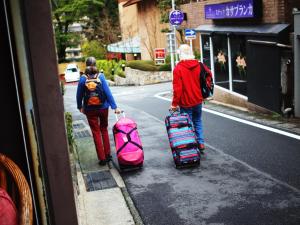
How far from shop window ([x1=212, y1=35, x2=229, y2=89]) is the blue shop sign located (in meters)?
0.83

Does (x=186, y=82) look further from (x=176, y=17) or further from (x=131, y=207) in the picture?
(x=176, y=17)

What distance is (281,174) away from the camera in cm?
642

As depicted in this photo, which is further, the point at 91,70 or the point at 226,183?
the point at 91,70

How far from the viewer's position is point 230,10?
1414 cm

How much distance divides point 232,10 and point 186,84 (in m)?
7.41

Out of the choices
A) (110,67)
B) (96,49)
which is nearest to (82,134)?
(110,67)

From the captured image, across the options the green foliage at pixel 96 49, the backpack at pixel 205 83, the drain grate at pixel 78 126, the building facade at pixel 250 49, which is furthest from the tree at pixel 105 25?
the backpack at pixel 205 83

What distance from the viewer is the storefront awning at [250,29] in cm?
1122

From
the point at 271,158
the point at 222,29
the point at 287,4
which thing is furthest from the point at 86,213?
the point at 222,29

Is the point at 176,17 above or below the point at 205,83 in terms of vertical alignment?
above

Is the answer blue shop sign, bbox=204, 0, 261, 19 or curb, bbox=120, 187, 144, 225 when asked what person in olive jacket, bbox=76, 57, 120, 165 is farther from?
blue shop sign, bbox=204, 0, 261, 19

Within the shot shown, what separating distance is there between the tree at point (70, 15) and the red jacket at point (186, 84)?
1780 inches

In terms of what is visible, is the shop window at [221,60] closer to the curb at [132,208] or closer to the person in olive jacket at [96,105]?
the person in olive jacket at [96,105]

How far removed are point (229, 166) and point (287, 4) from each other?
6.33 m
